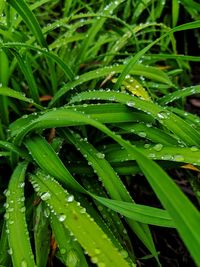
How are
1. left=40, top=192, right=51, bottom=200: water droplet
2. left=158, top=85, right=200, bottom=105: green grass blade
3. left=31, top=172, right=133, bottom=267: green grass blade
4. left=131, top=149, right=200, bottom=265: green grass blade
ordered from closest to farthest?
left=131, top=149, right=200, bottom=265: green grass blade → left=31, top=172, right=133, bottom=267: green grass blade → left=40, top=192, right=51, bottom=200: water droplet → left=158, top=85, right=200, bottom=105: green grass blade

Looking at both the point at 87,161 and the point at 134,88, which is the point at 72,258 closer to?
the point at 87,161

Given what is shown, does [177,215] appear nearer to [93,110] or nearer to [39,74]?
[93,110]

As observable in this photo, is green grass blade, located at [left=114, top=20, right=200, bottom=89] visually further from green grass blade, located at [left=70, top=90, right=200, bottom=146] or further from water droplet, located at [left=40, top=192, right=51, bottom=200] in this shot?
water droplet, located at [left=40, top=192, right=51, bottom=200]


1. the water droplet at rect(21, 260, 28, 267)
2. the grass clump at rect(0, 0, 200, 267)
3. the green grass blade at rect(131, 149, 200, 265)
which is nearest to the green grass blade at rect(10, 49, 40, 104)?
the grass clump at rect(0, 0, 200, 267)

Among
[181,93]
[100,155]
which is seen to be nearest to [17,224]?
[100,155]

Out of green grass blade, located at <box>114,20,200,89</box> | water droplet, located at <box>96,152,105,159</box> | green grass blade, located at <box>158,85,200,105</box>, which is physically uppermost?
green grass blade, located at <box>114,20,200,89</box>

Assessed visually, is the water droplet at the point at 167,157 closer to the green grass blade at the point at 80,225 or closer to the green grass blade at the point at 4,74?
the green grass blade at the point at 80,225

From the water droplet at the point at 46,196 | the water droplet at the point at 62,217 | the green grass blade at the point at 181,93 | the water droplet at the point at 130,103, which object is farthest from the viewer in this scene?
the green grass blade at the point at 181,93

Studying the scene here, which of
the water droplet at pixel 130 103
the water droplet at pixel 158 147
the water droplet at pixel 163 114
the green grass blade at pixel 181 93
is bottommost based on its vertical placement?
the water droplet at pixel 158 147

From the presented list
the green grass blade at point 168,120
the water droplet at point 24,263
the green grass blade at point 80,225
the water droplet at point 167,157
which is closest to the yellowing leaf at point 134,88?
the green grass blade at point 168,120
